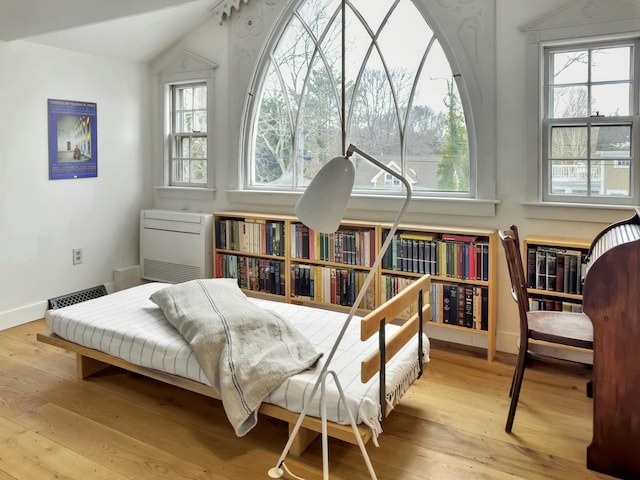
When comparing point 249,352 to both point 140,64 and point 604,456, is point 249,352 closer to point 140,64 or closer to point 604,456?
point 604,456

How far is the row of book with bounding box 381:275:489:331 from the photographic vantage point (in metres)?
3.31

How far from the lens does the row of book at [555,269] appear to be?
3021mm

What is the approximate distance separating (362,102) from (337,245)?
114cm

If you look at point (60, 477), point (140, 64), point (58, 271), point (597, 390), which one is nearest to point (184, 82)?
point (140, 64)

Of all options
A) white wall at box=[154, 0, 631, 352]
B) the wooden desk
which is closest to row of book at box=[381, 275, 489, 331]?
white wall at box=[154, 0, 631, 352]

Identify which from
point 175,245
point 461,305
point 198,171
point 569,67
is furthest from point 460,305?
point 198,171

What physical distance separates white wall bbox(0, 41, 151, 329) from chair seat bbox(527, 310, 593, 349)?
369 centimetres

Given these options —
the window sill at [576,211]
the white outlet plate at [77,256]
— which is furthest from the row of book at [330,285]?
the white outlet plate at [77,256]

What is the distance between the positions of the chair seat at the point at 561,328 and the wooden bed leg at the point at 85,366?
2.47 metres

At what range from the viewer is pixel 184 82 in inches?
186

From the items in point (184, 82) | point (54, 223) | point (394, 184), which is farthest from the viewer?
point (184, 82)

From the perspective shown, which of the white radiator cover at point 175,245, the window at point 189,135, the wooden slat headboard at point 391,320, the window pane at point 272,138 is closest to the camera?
the wooden slat headboard at point 391,320

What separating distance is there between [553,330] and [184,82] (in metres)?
3.85

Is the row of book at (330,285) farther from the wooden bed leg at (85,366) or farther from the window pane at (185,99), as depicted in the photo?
the window pane at (185,99)
